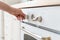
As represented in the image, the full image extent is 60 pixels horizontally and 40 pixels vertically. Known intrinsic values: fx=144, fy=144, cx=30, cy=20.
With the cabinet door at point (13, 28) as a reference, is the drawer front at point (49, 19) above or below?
above

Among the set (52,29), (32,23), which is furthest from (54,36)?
(32,23)

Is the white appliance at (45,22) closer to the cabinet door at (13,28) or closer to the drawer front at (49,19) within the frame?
the drawer front at (49,19)

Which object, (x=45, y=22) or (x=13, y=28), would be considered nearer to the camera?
(x=45, y=22)

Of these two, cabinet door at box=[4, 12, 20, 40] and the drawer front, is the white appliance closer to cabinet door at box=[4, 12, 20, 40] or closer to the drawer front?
the drawer front

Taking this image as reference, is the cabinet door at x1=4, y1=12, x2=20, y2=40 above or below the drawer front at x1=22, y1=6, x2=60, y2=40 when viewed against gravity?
below

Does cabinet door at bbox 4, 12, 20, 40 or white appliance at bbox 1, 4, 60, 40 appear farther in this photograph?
cabinet door at bbox 4, 12, 20, 40

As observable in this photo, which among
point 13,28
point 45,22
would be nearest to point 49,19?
point 45,22

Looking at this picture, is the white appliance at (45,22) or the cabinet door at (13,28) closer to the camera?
the white appliance at (45,22)

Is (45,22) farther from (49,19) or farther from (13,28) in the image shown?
(13,28)

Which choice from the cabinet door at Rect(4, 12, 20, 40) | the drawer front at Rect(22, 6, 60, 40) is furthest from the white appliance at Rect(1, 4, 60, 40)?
the cabinet door at Rect(4, 12, 20, 40)

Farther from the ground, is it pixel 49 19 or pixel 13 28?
pixel 49 19

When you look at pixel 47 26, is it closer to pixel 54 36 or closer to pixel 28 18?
pixel 54 36

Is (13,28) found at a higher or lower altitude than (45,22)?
lower

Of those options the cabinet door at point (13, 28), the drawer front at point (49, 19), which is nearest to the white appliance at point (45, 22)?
the drawer front at point (49, 19)
